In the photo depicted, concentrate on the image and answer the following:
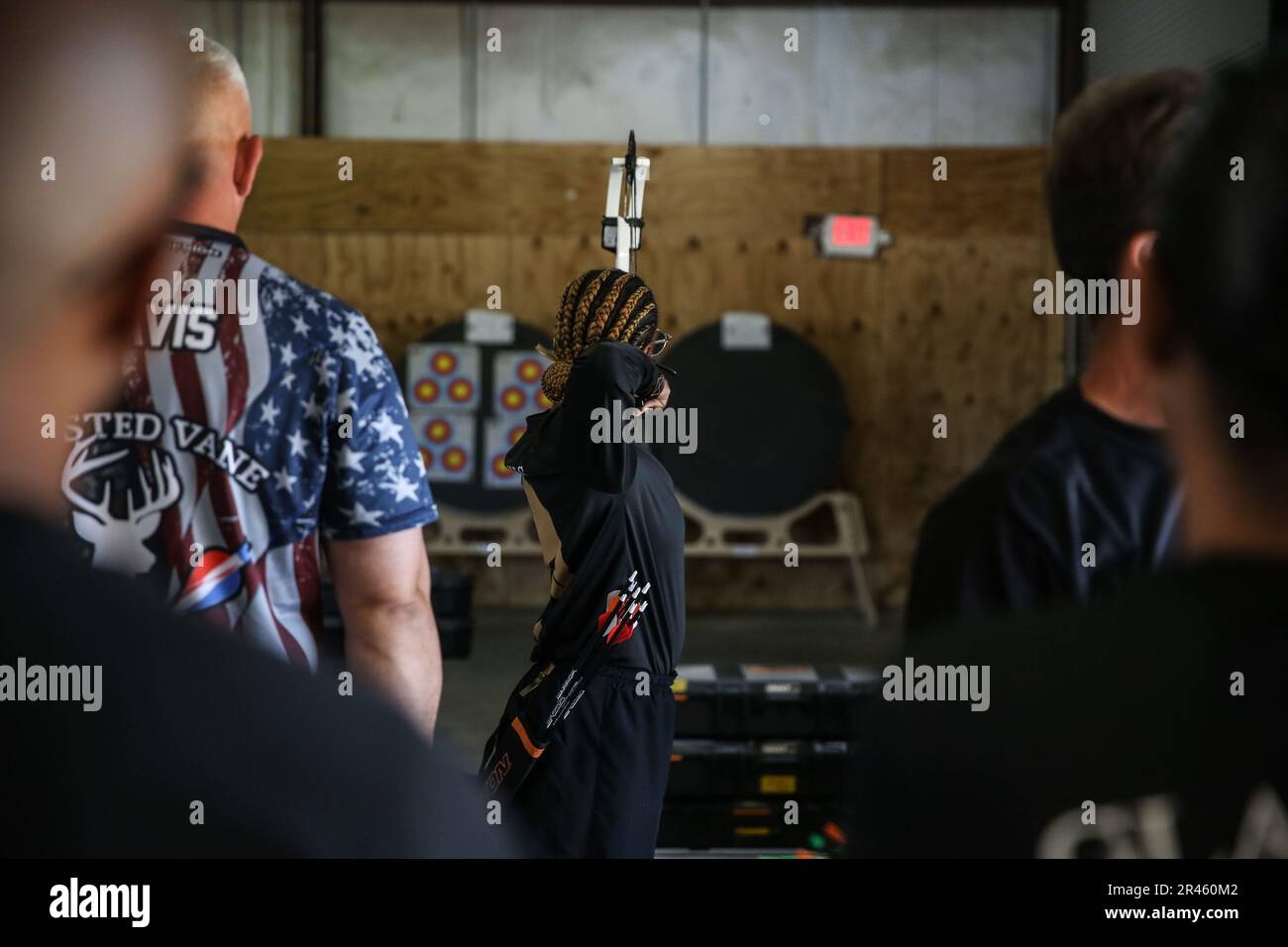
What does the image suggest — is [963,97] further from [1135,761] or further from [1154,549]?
[1135,761]

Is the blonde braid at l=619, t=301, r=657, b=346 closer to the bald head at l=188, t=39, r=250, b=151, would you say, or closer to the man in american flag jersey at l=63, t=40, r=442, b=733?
the man in american flag jersey at l=63, t=40, r=442, b=733

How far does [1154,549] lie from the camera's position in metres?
0.90

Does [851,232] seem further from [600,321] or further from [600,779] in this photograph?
[600,779]

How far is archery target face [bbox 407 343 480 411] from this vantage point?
4883 mm

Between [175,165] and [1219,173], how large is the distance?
0.70 meters

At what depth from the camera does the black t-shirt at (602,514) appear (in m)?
1.22

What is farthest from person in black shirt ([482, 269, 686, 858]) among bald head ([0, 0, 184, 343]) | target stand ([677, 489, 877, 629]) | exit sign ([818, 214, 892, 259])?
exit sign ([818, 214, 892, 259])

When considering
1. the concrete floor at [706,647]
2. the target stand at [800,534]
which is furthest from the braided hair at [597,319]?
the target stand at [800,534]

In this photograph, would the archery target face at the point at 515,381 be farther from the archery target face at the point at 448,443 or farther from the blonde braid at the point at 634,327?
the blonde braid at the point at 634,327

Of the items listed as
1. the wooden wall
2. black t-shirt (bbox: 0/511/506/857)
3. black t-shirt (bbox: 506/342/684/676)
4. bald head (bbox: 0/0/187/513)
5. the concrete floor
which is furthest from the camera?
the wooden wall

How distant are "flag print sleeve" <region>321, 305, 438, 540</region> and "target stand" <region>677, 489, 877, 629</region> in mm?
3618

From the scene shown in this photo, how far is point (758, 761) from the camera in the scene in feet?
7.13

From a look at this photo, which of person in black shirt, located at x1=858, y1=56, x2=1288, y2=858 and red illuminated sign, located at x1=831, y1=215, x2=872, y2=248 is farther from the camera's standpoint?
red illuminated sign, located at x1=831, y1=215, x2=872, y2=248
